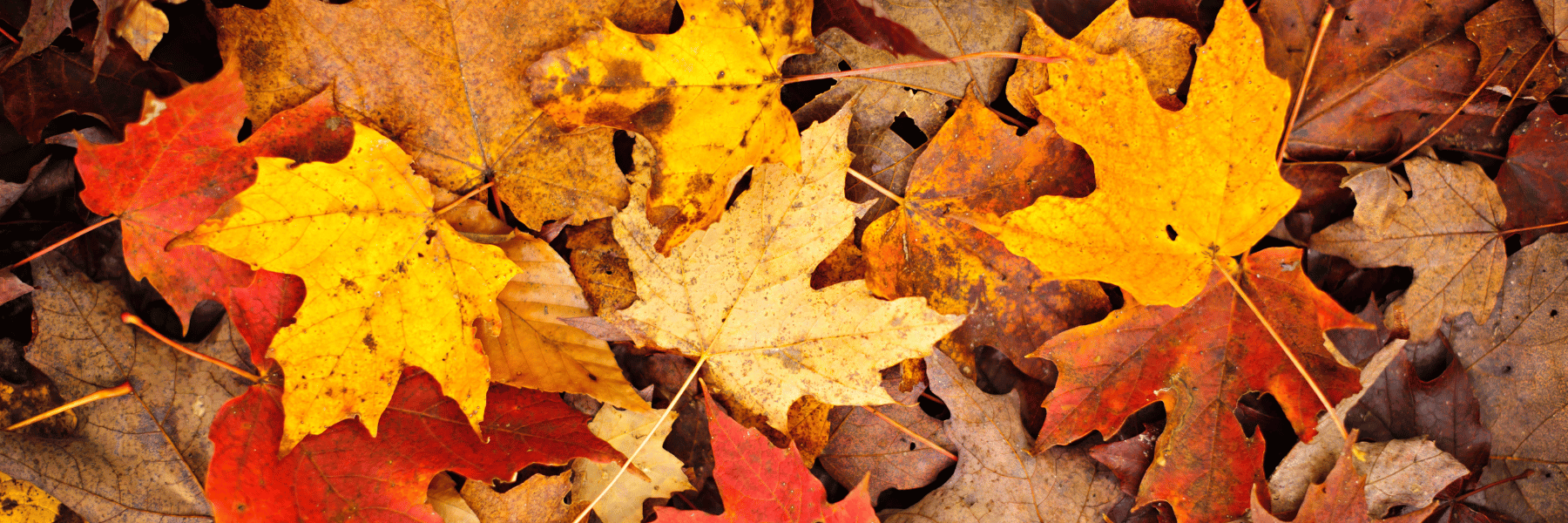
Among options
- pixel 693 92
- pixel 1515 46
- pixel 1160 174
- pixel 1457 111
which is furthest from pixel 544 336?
pixel 1515 46

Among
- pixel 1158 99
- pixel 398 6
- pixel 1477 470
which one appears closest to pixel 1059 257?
pixel 1158 99

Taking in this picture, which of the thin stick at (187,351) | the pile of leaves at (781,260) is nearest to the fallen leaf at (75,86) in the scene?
the pile of leaves at (781,260)

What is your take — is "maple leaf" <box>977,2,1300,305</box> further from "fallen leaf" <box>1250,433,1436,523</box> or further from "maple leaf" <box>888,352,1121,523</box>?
"fallen leaf" <box>1250,433,1436,523</box>

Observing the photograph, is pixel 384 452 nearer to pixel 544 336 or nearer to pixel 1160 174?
pixel 544 336

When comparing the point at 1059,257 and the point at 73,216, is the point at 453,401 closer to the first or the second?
the point at 73,216

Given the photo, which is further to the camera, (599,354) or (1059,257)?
(599,354)

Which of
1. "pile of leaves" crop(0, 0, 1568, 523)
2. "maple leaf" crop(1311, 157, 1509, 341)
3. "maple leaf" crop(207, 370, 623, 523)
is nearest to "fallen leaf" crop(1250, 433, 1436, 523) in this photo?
"pile of leaves" crop(0, 0, 1568, 523)
